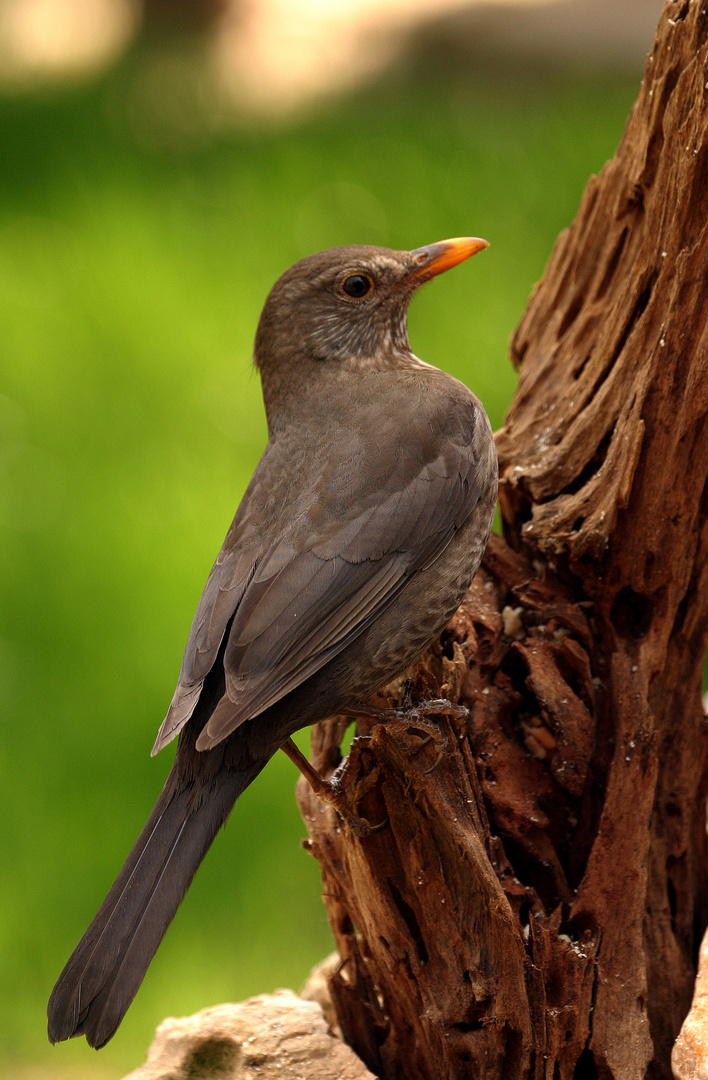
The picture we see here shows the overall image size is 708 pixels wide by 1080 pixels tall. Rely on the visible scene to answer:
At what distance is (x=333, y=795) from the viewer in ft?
11.1

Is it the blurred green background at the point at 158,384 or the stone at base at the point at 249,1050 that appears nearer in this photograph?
the stone at base at the point at 249,1050

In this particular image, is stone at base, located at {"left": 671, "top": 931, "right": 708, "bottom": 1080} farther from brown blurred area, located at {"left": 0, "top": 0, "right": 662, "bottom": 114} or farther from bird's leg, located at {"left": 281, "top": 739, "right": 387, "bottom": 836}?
brown blurred area, located at {"left": 0, "top": 0, "right": 662, "bottom": 114}

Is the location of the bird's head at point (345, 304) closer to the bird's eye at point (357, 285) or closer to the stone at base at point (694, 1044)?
the bird's eye at point (357, 285)

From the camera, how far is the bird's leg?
3.32 m

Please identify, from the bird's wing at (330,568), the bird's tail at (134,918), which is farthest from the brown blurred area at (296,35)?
the bird's tail at (134,918)

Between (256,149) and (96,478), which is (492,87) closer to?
(256,149)

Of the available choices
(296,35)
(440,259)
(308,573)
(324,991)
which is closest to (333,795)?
(308,573)

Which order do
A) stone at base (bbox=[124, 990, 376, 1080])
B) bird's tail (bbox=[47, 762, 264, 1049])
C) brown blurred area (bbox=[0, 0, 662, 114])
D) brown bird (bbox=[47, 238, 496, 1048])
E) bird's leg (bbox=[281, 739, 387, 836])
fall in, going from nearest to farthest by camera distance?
bird's tail (bbox=[47, 762, 264, 1049]), brown bird (bbox=[47, 238, 496, 1048]), bird's leg (bbox=[281, 739, 387, 836]), stone at base (bbox=[124, 990, 376, 1080]), brown blurred area (bbox=[0, 0, 662, 114])

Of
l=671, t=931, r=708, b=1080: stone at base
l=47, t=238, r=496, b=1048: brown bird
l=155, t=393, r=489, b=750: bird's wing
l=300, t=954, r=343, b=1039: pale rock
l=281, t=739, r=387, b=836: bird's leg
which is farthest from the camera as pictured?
l=300, t=954, r=343, b=1039: pale rock

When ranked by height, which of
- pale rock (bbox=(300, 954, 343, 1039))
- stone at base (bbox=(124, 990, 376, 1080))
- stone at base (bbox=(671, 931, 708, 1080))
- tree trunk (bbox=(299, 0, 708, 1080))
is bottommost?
stone at base (bbox=(671, 931, 708, 1080))

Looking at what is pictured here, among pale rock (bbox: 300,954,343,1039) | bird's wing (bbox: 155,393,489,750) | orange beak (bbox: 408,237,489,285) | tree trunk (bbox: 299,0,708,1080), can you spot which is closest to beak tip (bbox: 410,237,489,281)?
orange beak (bbox: 408,237,489,285)

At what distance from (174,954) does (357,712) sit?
7.72 feet

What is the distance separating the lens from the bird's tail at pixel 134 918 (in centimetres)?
282

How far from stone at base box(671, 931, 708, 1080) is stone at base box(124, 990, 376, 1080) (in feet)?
2.73
